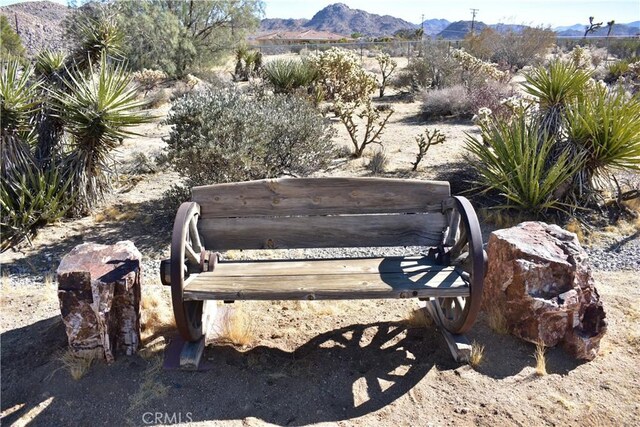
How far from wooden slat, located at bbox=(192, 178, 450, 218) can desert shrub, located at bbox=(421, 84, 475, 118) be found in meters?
9.21

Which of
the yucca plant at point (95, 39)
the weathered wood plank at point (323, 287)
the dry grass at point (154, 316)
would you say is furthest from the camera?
the yucca plant at point (95, 39)

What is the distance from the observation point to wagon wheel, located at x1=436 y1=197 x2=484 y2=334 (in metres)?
2.76

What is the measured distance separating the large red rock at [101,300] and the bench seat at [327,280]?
0.42 meters

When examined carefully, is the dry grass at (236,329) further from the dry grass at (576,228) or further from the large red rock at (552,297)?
the dry grass at (576,228)

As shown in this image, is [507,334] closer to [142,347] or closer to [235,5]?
[142,347]

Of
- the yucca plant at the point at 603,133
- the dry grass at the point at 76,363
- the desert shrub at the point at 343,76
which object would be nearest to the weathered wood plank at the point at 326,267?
the dry grass at the point at 76,363

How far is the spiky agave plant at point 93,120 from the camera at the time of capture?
5172mm

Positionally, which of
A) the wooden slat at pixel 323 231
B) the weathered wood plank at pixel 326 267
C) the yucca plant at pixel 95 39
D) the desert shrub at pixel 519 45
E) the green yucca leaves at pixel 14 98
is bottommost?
the weathered wood plank at pixel 326 267

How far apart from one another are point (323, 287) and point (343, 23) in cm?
14148

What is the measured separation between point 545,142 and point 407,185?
2831 millimetres

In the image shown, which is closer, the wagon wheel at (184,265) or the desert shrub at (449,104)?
the wagon wheel at (184,265)

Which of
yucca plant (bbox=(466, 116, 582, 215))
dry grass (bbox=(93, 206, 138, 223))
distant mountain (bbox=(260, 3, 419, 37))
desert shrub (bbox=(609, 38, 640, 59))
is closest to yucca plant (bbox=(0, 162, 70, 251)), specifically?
dry grass (bbox=(93, 206, 138, 223))

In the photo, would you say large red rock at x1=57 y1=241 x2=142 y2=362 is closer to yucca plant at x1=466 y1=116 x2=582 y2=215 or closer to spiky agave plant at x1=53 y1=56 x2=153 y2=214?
spiky agave plant at x1=53 y1=56 x2=153 y2=214

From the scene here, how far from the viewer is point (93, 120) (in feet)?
17.0
